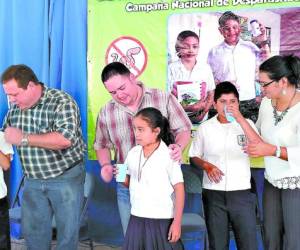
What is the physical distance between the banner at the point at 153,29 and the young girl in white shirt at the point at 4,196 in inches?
43.8

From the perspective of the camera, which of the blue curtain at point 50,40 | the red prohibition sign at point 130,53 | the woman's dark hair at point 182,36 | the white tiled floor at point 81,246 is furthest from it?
the white tiled floor at point 81,246

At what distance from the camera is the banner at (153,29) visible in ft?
9.62

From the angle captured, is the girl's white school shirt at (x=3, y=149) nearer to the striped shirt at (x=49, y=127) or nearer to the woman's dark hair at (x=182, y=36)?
the striped shirt at (x=49, y=127)

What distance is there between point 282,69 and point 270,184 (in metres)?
0.62

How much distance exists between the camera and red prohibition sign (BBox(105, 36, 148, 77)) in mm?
3258

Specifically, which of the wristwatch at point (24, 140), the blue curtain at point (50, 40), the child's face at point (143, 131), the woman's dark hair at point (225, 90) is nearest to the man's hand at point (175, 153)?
the child's face at point (143, 131)

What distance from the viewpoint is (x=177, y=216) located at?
88.4 inches

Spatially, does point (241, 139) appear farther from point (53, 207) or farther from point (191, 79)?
point (53, 207)

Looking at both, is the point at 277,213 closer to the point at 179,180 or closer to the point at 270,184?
the point at 270,184

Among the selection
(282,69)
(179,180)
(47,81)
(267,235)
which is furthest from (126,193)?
(47,81)

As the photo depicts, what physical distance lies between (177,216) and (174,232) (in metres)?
0.08

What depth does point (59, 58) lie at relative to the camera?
3.46 metres

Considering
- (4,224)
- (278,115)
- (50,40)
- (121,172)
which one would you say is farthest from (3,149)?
(278,115)

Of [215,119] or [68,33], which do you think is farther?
[68,33]
